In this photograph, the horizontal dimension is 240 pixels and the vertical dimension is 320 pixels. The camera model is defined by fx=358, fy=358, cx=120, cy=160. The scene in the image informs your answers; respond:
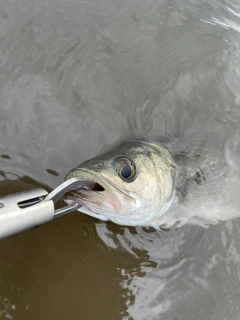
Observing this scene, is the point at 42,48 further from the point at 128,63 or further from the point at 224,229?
the point at 224,229

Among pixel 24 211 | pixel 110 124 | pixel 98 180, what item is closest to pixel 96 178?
pixel 98 180

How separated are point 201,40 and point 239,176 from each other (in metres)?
1.42

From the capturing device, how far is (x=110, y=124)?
2.94m

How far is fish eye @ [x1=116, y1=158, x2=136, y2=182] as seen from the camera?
2246mm

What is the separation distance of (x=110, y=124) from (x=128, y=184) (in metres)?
0.82

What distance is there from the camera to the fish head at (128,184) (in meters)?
2.15

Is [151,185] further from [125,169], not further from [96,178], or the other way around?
[96,178]

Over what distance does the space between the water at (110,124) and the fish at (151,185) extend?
0.17 metres

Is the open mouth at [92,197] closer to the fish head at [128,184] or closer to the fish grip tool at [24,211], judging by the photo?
the fish head at [128,184]

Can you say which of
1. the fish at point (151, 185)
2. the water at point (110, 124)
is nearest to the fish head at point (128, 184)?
the fish at point (151, 185)

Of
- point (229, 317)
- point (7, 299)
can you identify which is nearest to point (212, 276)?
point (229, 317)

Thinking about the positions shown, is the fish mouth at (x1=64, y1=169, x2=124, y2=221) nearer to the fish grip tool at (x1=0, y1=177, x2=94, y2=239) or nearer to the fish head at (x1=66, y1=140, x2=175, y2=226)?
the fish head at (x1=66, y1=140, x2=175, y2=226)

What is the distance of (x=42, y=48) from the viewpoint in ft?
10.3

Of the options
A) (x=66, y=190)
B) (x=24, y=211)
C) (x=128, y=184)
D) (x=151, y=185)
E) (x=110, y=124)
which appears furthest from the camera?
(x=110, y=124)
